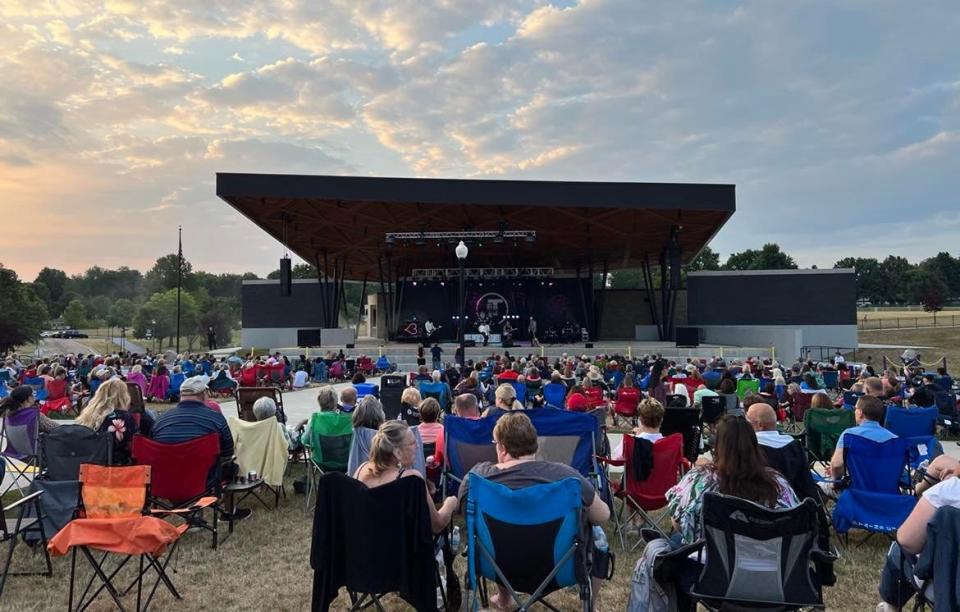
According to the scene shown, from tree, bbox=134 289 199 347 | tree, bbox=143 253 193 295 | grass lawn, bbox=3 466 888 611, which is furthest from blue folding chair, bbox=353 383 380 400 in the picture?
tree, bbox=143 253 193 295

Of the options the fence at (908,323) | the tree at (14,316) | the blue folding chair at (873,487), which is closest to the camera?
the blue folding chair at (873,487)

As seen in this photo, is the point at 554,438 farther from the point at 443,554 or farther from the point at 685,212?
the point at 685,212

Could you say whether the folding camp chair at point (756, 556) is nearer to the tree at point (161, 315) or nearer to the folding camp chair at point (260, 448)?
the folding camp chair at point (260, 448)

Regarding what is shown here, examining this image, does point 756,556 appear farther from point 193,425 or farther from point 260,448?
point 260,448

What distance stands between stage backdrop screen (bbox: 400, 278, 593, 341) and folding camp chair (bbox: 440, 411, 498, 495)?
85.5 feet

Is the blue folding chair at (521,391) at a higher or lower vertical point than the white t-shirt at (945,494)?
lower

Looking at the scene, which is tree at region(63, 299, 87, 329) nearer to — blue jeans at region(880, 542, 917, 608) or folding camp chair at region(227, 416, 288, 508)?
folding camp chair at region(227, 416, 288, 508)

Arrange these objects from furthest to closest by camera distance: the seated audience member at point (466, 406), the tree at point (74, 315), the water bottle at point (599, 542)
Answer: the tree at point (74, 315)
the seated audience member at point (466, 406)
the water bottle at point (599, 542)

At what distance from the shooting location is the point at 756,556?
2.43 metres

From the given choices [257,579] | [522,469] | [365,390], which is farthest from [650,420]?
[365,390]

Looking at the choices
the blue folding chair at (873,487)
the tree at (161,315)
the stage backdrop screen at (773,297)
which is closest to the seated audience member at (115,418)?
the blue folding chair at (873,487)

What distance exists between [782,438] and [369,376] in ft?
53.5

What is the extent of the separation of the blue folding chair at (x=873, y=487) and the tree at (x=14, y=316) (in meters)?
44.7

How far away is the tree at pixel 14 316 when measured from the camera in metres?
36.5
